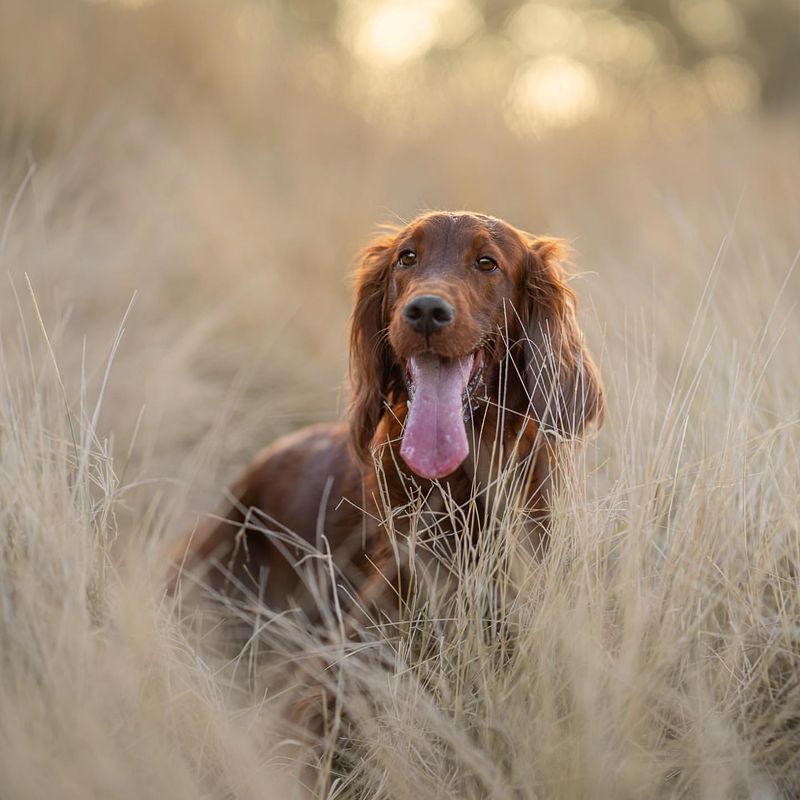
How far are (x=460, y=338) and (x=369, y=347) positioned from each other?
575mm

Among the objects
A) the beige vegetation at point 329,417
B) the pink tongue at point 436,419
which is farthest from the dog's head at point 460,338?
the beige vegetation at point 329,417

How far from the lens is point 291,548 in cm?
374

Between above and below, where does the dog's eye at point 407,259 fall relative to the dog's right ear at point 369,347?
above

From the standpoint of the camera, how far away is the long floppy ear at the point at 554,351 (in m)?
2.90

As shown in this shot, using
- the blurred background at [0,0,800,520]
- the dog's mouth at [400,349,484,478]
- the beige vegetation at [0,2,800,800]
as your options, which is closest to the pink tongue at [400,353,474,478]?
the dog's mouth at [400,349,484,478]

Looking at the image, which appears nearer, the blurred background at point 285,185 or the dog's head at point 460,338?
the dog's head at point 460,338

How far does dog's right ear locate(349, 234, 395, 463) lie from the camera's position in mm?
3168

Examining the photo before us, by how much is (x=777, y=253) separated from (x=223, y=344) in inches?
106

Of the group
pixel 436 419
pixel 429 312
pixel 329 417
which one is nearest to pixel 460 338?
pixel 429 312

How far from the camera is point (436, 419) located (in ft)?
9.11

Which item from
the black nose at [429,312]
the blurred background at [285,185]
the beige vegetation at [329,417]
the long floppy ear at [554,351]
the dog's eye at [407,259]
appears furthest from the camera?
the blurred background at [285,185]

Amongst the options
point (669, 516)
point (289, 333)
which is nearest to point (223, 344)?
point (289, 333)

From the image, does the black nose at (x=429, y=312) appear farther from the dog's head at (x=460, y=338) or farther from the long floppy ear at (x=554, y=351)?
the long floppy ear at (x=554, y=351)

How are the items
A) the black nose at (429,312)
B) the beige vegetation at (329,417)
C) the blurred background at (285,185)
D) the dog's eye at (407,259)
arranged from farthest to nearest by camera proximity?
1. the blurred background at (285,185)
2. the dog's eye at (407,259)
3. the black nose at (429,312)
4. the beige vegetation at (329,417)
